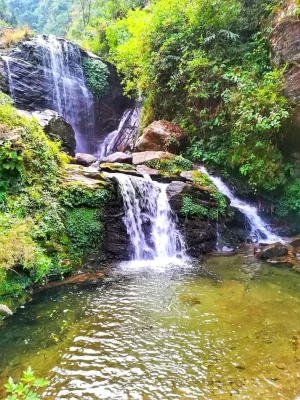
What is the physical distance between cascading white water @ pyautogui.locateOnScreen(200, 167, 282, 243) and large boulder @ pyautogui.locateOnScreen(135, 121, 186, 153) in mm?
1610

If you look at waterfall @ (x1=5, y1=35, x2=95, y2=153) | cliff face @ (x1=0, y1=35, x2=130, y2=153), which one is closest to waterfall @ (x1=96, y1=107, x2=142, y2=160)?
cliff face @ (x1=0, y1=35, x2=130, y2=153)

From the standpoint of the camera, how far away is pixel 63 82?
17000 millimetres

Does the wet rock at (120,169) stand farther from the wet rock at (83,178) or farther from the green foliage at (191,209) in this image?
the green foliage at (191,209)

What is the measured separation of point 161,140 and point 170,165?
71.1 inches

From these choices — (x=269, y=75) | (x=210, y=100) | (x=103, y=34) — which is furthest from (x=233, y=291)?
(x=103, y=34)

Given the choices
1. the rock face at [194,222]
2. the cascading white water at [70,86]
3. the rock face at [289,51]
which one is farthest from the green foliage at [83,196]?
the cascading white water at [70,86]

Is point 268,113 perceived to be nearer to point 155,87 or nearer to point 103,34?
point 155,87

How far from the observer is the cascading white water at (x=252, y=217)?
10516mm

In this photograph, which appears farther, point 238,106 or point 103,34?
point 103,34

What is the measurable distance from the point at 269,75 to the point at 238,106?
1363mm

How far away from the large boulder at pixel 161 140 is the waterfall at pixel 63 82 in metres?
5.42

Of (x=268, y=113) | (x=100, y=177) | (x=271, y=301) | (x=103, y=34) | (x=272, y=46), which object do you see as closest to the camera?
(x=271, y=301)

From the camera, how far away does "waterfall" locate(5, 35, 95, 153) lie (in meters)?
15.7

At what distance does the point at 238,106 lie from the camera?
10836 mm
